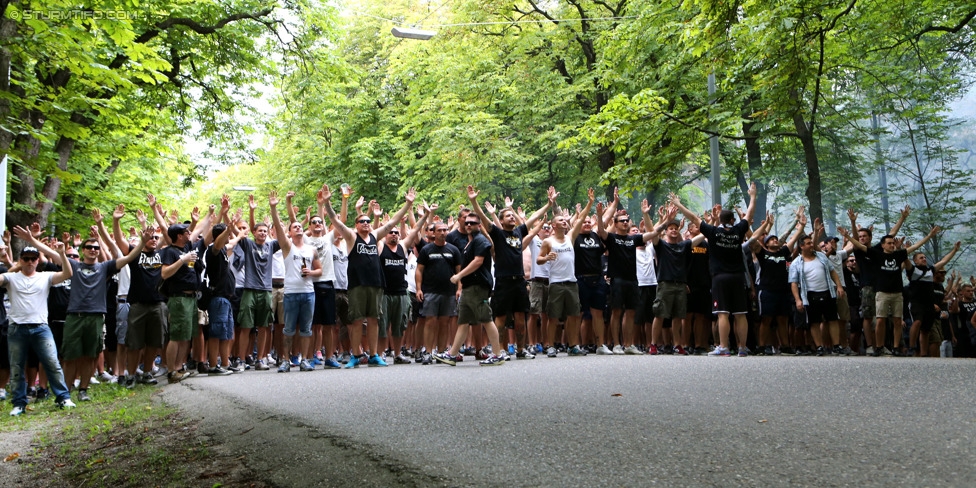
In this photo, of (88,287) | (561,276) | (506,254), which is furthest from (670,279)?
(88,287)

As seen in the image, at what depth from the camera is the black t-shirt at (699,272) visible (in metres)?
13.8

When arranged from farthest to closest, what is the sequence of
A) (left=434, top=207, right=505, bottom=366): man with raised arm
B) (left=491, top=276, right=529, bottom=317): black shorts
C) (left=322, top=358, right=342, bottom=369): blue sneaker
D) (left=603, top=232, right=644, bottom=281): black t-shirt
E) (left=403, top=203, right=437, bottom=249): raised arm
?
(left=603, top=232, right=644, bottom=281): black t-shirt, (left=403, top=203, right=437, bottom=249): raised arm, (left=322, top=358, right=342, bottom=369): blue sneaker, (left=491, top=276, right=529, bottom=317): black shorts, (left=434, top=207, right=505, bottom=366): man with raised arm

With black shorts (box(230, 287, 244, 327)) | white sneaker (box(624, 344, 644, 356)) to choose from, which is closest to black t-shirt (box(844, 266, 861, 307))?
white sneaker (box(624, 344, 644, 356))

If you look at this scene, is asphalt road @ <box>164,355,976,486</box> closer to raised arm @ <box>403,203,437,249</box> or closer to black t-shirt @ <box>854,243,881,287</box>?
raised arm @ <box>403,203,437,249</box>

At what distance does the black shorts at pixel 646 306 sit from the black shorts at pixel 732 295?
5.33 ft

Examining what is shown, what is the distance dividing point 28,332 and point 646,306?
876 cm

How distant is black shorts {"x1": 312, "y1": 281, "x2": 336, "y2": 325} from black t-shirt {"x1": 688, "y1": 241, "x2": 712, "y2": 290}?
5.46 meters

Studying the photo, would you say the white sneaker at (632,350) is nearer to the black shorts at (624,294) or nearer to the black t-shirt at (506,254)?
the black shorts at (624,294)

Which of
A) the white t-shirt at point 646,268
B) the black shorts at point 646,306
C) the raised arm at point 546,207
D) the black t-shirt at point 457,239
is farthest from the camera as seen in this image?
the white t-shirt at point 646,268

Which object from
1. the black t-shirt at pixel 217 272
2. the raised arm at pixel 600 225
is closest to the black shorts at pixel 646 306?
the raised arm at pixel 600 225

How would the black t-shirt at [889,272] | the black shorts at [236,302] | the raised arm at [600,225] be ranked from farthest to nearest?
the black t-shirt at [889,272], the raised arm at [600,225], the black shorts at [236,302]

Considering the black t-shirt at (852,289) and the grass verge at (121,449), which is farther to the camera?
the black t-shirt at (852,289)

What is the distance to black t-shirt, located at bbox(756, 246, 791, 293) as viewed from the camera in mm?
13906

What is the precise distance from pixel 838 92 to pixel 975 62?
678 cm
